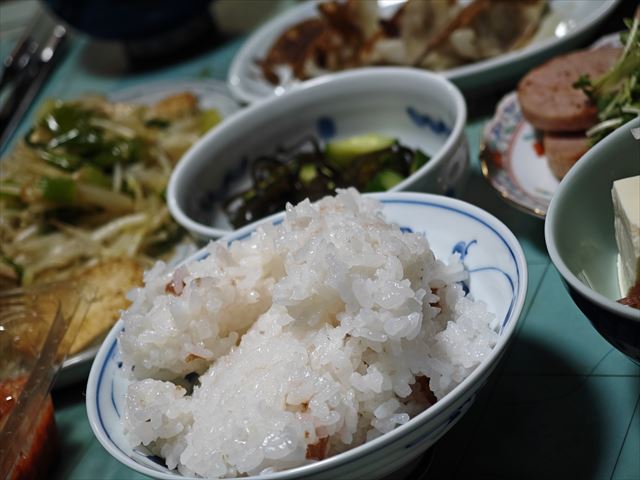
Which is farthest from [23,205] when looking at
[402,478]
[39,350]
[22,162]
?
[402,478]

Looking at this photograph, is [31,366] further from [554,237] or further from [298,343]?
[554,237]

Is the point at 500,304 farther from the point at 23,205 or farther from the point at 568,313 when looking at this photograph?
the point at 23,205

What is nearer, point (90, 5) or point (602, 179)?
point (602, 179)

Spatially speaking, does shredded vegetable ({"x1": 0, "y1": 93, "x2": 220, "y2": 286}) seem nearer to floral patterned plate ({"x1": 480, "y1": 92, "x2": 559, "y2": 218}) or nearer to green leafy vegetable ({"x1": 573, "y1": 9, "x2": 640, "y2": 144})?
floral patterned plate ({"x1": 480, "y1": 92, "x2": 559, "y2": 218})

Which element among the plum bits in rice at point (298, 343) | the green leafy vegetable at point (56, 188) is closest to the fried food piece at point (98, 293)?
the green leafy vegetable at point (56, 188)

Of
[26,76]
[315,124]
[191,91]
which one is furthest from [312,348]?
[26,76]

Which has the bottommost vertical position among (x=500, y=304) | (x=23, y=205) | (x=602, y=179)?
(x=23, y=205)
